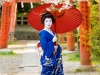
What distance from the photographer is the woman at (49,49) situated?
5.93 meters

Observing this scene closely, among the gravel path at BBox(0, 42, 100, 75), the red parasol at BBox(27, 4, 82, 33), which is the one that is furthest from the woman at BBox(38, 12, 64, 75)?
the gravel path at BBox(0, 42, 100, 75)

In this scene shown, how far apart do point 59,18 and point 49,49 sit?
0.84 m

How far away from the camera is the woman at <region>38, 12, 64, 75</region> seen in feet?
19.5

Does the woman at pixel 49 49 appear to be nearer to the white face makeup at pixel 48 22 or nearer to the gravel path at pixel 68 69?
the white face makeup at pixel 48 22

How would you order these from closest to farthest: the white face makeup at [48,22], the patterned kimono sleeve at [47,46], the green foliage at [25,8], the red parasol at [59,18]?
1. the patterned kimono sleeve at [47,46]
2. the white face makeup at [48,22]
3. the red parasol at [59,18]
4. the green foliage at [25,8]

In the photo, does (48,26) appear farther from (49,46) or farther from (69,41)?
(69,41)

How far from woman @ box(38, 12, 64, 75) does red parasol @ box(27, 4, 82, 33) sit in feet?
0.91

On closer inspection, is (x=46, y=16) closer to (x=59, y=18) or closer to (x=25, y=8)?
(x=59, y=18)

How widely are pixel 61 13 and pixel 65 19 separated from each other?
0.17 metres

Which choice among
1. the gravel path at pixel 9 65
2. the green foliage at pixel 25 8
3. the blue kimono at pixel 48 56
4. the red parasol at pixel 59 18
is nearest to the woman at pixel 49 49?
the blue kimono at pixel 48 56

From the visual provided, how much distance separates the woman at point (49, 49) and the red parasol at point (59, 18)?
0.91ft

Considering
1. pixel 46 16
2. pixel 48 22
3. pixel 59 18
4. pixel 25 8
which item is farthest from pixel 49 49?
pixel 25 8

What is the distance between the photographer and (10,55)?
1398 cm

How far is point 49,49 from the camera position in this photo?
233 inches
